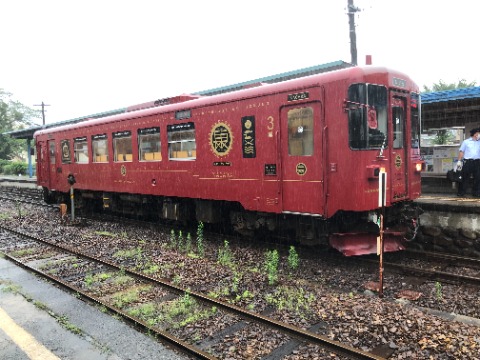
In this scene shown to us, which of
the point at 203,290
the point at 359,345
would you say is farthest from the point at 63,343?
the point at 359,345

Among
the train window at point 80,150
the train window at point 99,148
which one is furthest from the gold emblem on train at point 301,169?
the train window at point 80,150

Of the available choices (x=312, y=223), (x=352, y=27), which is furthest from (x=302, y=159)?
(x=352, y=27)

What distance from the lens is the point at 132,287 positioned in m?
6.33

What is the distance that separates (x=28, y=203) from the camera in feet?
60.7

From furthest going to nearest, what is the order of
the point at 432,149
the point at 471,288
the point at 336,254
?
the point at 432,149, the point at 336,254, the point at 471,288

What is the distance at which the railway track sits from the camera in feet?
Result: 13.9

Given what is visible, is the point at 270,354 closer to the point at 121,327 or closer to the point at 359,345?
the point at 359,345

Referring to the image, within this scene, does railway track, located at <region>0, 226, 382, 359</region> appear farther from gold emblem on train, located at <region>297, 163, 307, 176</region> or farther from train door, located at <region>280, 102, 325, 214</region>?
gold emblem on train, located at <region>297, 163, 307, 176</region>

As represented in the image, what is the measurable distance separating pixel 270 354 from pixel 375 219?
3445 mm

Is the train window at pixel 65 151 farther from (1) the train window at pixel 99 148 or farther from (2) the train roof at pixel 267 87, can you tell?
(2) the train roof at pixel 267 87

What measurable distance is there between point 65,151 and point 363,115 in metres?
11.5

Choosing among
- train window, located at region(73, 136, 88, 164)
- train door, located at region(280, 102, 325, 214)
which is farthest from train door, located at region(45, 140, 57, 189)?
train door, located at region(280, 102, 325, 214)

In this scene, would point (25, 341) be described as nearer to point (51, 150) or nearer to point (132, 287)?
point (132, 287)

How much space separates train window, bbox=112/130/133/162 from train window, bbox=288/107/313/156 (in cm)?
550
